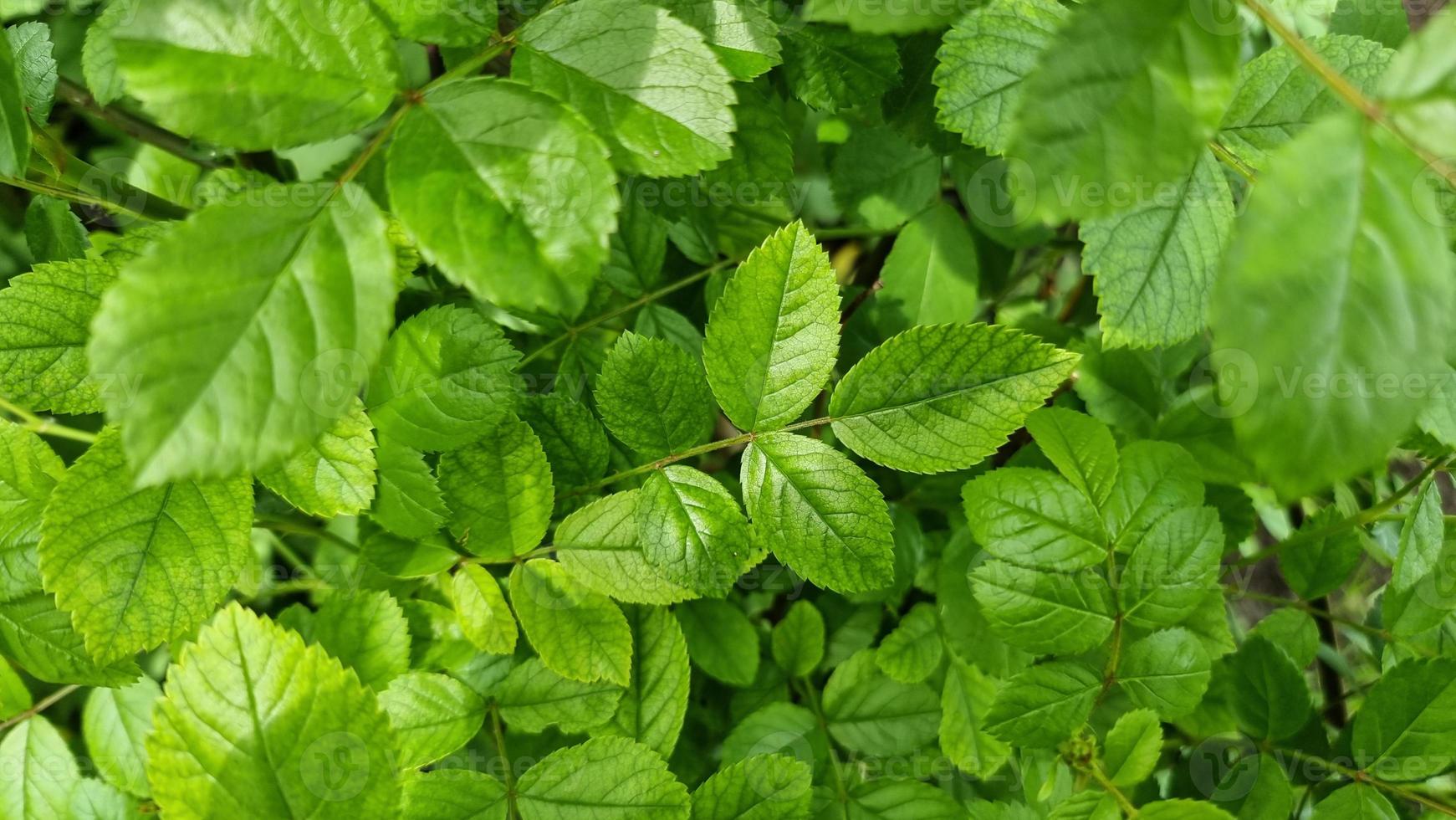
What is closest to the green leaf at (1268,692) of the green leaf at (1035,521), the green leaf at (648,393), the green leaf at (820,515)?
the green leaf at (1035,521)

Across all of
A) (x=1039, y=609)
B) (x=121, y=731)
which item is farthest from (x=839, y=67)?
(x=121, y=731)

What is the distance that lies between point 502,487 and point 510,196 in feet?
1.46

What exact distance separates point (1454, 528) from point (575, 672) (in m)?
1.20

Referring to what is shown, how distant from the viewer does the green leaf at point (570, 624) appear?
1107 millimetres

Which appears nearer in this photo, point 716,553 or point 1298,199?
point 1298,199

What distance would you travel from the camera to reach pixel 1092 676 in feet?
3.88

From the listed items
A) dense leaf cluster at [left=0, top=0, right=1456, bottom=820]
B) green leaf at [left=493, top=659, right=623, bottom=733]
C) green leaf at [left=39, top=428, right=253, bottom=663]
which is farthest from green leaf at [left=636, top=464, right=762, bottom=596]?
green leaf at [left=39, top=428, right=253, bottom=663]

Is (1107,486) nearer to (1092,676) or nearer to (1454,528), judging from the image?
(1092,676)

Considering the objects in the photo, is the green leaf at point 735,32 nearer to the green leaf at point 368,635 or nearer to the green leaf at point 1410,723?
the green leaf at point 368,635

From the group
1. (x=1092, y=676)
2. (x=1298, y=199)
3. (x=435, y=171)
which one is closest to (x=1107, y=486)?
(x=1092, y=676)

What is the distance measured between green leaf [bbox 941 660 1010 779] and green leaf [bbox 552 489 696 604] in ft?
1.55

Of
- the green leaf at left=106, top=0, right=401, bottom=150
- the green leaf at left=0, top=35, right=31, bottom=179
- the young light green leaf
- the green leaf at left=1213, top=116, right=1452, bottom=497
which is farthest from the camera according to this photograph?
the young light green leaf

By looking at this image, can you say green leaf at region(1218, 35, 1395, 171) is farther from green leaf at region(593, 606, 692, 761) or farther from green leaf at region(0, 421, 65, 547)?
green leaf at region(0, 421, 65, 547)

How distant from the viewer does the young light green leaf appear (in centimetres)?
112
